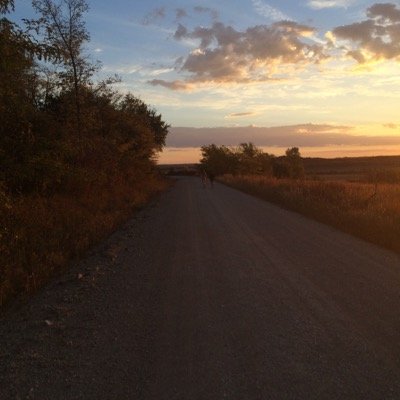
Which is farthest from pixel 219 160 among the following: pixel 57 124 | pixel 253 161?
pixel 57 124

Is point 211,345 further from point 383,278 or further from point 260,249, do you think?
point 260,249

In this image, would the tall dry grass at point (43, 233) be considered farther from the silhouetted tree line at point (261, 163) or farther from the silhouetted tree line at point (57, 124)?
the silhouetted tree line at point (261, 163)

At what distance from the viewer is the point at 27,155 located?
12742 mm

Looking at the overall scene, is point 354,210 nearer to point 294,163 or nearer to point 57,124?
point 57,124

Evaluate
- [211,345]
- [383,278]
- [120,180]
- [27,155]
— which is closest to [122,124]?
[120,180]

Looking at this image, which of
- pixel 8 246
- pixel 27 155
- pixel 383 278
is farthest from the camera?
pixel 27 155

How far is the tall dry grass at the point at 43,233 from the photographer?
30.3ft

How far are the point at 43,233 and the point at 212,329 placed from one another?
8.18 meters

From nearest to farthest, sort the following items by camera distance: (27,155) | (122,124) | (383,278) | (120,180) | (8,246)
→ 1. (383,278)
2. (8,246)
3. (27,155)
4. (120,180)
5. (122,124)

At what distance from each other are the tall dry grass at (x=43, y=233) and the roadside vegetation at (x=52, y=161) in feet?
0.08

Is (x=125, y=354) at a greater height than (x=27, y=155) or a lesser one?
lesser

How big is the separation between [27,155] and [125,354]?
28.1 feet

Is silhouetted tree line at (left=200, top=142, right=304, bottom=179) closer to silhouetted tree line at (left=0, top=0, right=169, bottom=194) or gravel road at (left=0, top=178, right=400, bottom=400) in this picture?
silhouetted tree line at (left=0, top=0, right=169, bottom=194)

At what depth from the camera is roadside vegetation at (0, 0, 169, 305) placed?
9.58m
